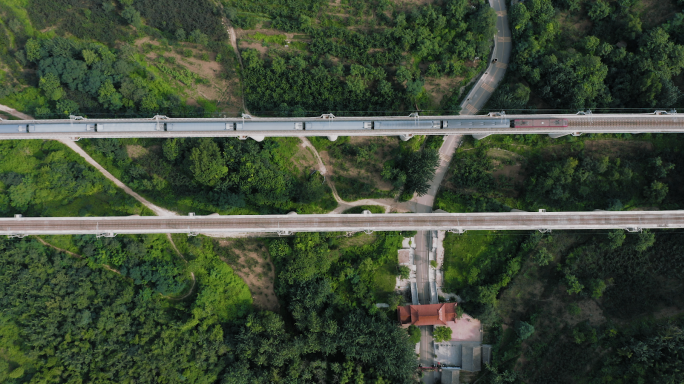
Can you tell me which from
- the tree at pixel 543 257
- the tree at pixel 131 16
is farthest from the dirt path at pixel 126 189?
the tree at pixel 543 257

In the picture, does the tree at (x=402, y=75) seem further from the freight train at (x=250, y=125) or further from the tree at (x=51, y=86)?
the tree at (x=51, y=86)

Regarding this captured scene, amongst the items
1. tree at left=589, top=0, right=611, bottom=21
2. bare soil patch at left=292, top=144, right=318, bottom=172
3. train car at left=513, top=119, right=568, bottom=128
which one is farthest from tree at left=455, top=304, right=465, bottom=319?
tree at left=589, top=0, right=611, bottom=21

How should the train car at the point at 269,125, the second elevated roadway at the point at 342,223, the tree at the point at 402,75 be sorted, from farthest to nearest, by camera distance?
the tree at the point at 402,75 → the second elevated roadway at the point at 342,223 → the train car at the point at 269,125

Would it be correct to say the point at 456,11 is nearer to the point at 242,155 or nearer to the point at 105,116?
the point at 242,155

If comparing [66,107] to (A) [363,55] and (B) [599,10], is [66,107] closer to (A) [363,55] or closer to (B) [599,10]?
(A) [363,55]

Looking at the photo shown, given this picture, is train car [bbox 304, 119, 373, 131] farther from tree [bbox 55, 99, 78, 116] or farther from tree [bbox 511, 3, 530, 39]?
tree [bbox 55, 99, 78, 116]

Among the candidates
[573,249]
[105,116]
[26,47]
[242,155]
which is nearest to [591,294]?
[573,249]

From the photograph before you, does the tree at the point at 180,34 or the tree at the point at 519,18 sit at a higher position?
the tree at the point at 519,18
